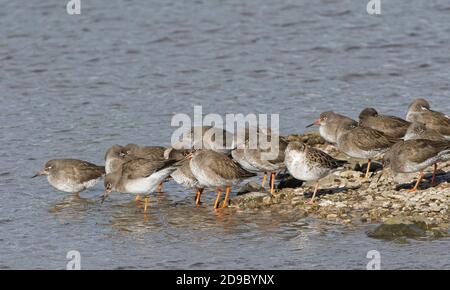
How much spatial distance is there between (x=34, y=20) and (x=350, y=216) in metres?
18.9

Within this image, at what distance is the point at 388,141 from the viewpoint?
1872 cm

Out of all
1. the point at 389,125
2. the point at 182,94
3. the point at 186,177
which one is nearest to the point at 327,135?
the point at 389,125

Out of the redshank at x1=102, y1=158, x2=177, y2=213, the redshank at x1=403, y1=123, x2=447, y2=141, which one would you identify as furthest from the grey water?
the redshank at x1=403, y1=123, x2=447, y2=141

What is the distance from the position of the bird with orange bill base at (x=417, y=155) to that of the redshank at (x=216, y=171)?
286 centimetres

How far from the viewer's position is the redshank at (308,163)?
56.2 feet

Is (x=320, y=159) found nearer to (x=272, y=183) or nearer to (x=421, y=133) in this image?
(x=272, y=183)

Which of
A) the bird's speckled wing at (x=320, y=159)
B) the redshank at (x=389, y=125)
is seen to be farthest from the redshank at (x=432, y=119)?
the bird's speckled wing at (x=320, y=159)

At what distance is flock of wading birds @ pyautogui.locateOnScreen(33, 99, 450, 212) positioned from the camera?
679 inches

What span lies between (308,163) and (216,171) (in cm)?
181

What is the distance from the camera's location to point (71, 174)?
18359 millimetres

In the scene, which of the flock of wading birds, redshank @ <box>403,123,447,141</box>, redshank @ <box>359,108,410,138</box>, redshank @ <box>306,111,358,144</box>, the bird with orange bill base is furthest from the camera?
redshank @ <box>306,111,358,144</box>

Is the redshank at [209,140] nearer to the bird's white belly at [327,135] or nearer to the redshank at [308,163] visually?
the bird's white belly at [327,135]

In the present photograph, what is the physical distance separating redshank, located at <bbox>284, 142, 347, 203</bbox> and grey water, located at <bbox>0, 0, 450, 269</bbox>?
0.92 meters

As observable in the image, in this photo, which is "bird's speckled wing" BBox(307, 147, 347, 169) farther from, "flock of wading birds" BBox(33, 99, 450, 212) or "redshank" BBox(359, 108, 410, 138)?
"redshank" BBox(359, 108, 410, 138)
